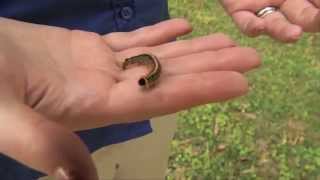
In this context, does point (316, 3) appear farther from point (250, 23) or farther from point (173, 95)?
point (173, 95)

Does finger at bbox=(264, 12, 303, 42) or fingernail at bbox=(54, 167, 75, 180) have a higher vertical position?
fingernail at bbox=(54, 167, 75, 180)

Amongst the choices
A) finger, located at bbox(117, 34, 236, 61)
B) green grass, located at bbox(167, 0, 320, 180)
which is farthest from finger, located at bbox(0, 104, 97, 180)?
green grass, located at bbox(167, 0, 320, 180)

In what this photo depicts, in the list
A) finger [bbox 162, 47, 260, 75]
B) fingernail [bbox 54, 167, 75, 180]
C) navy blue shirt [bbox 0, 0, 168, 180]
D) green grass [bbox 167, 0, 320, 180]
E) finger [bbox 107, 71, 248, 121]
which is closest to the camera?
fingernail [bbox 54, 167, 75, 180]

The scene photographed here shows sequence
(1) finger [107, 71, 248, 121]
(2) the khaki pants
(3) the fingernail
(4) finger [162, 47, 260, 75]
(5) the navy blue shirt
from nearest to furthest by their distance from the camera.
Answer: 1. (3) the fingernail
2. (1) finger [107, 71, 248, 121]
3. (4) finger [162, 47, 260, 75]
4. (5) the navy blue shirt
5. (2) the khaki pants

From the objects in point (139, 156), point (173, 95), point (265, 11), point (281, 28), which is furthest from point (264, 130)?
point (173, 95)

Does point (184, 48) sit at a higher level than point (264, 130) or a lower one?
higher

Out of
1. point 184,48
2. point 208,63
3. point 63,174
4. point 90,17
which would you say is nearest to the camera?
point 63,174

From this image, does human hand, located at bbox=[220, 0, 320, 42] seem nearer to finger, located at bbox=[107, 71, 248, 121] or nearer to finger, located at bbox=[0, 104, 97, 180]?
finger, located at bbox=[107, 71, 248, 121]
